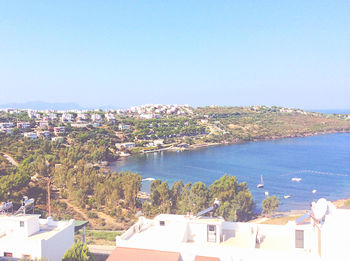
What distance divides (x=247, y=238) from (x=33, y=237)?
575cm

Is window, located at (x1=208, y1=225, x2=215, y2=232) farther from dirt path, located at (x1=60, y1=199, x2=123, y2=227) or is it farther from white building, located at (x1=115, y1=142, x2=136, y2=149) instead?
white building, located at (x1=115, y1=142, x2=136, y2=149)

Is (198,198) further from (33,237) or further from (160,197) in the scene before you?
(33,237)

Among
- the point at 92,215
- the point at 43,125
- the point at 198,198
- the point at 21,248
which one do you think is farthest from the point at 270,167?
the point at 43,125

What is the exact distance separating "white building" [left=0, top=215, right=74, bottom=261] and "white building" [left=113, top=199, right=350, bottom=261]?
73.3 inches

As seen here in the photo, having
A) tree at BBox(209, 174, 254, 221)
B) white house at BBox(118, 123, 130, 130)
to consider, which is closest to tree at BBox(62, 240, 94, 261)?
tree at BBox(209, 174, 254, 221)

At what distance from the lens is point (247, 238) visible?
8.12 meters

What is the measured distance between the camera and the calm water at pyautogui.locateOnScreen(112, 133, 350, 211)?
2967cm

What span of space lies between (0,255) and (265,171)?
3461 centimetres

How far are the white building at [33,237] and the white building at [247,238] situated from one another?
1.86 meters

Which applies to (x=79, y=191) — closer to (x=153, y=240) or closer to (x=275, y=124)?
(x=153, y=240)

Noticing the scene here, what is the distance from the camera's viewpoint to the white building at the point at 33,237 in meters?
7.63

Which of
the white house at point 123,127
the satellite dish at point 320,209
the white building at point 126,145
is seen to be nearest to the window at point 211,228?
the satellite dish at point 320,209

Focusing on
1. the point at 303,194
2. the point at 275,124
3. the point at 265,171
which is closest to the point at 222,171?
the point at 265,171

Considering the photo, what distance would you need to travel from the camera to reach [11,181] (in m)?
16.9
